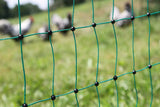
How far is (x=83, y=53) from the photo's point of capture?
2.50 meters

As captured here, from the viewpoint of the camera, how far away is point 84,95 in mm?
1465

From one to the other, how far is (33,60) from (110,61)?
102cm

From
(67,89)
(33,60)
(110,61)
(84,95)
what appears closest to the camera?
(84,95)

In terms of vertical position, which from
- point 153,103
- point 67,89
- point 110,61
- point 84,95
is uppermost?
point 110,61

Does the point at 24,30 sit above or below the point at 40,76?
above

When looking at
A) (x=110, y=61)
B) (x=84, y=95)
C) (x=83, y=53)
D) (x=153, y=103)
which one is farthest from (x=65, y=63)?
(x=153, y=103)

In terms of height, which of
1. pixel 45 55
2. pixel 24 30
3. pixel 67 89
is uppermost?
pixel 24 30

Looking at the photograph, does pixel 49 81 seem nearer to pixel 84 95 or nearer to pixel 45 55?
pixel 84 95

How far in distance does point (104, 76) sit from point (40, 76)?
26.1 inches

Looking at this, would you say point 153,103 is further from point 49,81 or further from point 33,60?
point 33,60

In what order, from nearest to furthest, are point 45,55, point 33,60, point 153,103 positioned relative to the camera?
1. point 153,103
2. point 33,60
3. point 45,55

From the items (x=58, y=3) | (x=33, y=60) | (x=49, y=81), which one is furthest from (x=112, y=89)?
(x=58, y=3)

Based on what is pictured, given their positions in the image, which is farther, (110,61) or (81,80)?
(110,61)

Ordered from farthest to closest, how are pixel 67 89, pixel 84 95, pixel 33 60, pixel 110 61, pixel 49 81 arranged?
1. pixel 33 60
2. pixel 110 61
3. pixel 49 81
4. pixel 67 89
5. pixel 84 95
